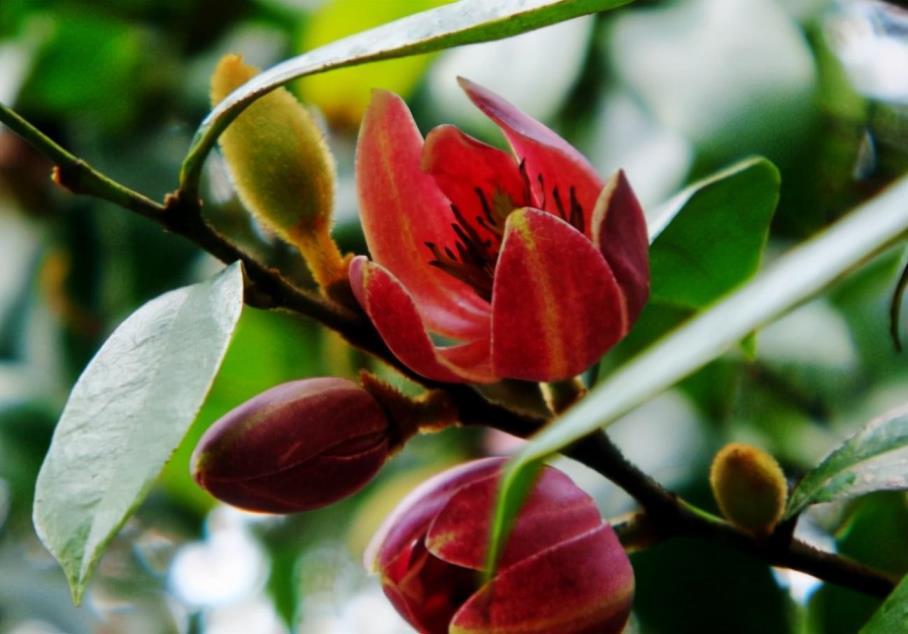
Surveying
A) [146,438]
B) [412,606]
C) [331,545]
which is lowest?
[331,545]

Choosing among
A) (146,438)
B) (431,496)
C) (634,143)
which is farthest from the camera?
(634,143)

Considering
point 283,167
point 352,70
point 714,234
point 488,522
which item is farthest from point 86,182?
point 352,70

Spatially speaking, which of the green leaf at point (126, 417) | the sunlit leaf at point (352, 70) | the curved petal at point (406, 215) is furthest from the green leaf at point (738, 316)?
the sunlit leaf at point (352, 70)

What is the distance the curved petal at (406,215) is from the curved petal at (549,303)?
0.24 feet

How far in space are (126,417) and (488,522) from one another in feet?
0.46

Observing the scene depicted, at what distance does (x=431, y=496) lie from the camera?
1.65ft

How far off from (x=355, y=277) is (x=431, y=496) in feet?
0.32

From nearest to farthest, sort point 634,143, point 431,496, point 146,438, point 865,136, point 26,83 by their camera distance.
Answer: point 146,438
point 431,496
point 634,143
point 865,136
point 26,83

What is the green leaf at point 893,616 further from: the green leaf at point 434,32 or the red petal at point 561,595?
the green leaf at point 434,32

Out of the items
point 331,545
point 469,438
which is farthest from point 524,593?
point 331,545

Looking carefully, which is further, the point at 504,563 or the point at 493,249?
the point at 493,249

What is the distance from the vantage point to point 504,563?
0.46m

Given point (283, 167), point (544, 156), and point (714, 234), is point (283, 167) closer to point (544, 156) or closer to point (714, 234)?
point (544, 156)

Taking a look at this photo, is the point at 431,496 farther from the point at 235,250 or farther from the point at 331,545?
the point at 331,545
